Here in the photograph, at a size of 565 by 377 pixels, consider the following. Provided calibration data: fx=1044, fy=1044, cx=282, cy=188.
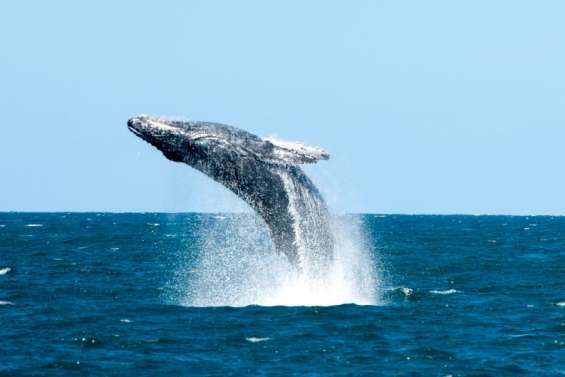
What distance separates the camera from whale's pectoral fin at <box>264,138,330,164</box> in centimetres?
1610

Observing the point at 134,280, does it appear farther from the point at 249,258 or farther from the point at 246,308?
the point at 249,258

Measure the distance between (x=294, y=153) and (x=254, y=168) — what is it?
124 cm

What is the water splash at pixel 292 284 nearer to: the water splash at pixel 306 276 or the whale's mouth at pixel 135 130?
the water splash at pixel 306 276

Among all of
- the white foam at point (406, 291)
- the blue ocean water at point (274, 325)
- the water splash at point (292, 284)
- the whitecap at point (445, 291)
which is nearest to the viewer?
the blue ocean water at point (274, 325)

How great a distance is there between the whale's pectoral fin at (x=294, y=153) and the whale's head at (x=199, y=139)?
272mm

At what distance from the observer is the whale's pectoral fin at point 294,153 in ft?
52.8

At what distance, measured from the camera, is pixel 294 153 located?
642 inches

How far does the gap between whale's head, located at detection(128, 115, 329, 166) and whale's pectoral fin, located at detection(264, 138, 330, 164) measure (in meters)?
0.27

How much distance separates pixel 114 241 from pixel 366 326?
36468mm

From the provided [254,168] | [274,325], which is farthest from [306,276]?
[254,168]

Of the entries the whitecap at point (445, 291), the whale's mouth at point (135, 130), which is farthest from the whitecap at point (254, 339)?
the whitecap at point (445, 291)

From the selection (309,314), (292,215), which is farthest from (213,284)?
(292,215)

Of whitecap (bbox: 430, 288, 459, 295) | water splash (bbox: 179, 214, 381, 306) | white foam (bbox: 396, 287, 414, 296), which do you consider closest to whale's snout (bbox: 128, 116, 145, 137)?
water splash (bbox: 179, 214, 381, 306)

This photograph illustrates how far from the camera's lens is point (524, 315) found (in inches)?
847
